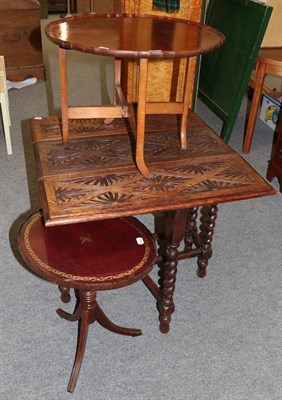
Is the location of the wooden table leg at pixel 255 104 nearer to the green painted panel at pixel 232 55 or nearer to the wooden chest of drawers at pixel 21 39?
the green painted panel at pixel 232 55

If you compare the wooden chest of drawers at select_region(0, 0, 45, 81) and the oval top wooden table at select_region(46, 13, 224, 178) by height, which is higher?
the oval top wooden table at select_region(46, 13, 224, 178)

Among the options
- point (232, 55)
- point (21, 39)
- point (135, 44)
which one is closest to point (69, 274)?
point (135, 44)

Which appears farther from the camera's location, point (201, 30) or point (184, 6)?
point (184, 6)

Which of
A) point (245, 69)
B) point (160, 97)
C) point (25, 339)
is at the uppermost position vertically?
point (245, 69)

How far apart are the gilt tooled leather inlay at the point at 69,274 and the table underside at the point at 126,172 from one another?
0.74 feet

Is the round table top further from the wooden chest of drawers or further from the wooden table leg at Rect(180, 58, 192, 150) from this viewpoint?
the wooden chest of drawers

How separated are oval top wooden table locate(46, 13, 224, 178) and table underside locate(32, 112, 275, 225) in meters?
0.08

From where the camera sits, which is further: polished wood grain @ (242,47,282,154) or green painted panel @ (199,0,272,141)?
polished wood grain @ (242,47,282,154)

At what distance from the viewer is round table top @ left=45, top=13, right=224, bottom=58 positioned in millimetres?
1455

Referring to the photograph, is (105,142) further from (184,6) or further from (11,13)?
(11,13)

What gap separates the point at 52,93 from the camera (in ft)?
14.6

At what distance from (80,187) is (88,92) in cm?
308

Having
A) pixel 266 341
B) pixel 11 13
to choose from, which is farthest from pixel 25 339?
pixel 11 13

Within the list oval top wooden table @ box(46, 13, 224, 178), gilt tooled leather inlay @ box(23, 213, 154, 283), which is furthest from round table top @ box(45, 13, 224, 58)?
gilt tooled leather inlay @ box(23, 213, 154, 283)
